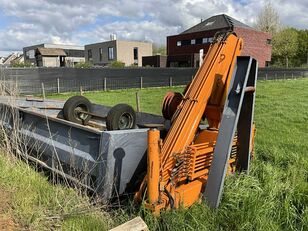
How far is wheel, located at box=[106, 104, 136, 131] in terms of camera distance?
494 centimetres

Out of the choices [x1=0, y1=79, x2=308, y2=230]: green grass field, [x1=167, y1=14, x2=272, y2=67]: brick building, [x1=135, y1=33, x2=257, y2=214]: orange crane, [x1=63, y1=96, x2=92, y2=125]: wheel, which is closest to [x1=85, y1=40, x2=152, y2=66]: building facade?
[x1=167, y1=14, x2=272, y2=67]: brick building

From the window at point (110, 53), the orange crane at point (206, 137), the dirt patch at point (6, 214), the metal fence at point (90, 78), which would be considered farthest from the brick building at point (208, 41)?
the dirt patch at point (6, 214)

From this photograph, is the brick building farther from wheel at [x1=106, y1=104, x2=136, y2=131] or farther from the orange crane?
the orange crane

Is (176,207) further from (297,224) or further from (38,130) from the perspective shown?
(38,130)

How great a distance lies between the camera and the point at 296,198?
4.27 meters

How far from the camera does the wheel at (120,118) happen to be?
16.2ft

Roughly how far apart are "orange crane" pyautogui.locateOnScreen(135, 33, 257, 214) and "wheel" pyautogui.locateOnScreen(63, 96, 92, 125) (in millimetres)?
1891

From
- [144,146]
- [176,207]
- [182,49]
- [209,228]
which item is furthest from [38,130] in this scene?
[182,49]

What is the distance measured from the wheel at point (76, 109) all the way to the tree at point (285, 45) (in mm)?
62303

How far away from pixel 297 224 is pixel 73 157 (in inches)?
107

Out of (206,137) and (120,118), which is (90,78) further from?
(206,137)

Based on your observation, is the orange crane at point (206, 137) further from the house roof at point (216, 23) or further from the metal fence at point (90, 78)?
the house roof at point (216, 23)

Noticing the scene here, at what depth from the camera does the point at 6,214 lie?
3396 millimetres

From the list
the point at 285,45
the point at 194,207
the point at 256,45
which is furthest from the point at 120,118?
the point at 285,45
